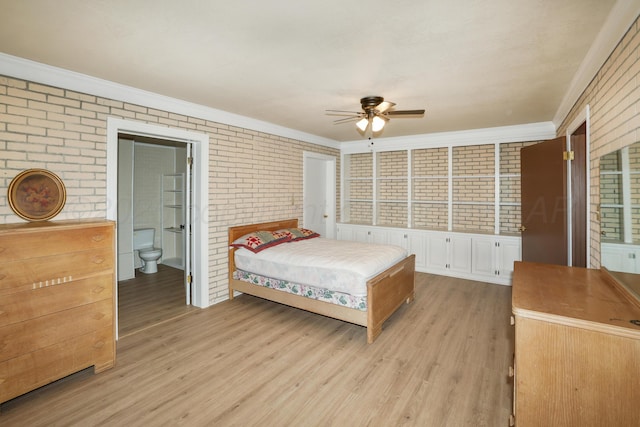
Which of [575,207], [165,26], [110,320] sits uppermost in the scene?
[165,26]

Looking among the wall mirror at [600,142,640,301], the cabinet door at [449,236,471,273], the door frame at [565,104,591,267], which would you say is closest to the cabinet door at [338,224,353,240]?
the cabinet door at [449,236,471,273]

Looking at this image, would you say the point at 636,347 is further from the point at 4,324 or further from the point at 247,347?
the point at 4,324

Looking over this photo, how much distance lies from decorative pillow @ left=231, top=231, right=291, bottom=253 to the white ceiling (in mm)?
1801

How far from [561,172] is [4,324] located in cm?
518

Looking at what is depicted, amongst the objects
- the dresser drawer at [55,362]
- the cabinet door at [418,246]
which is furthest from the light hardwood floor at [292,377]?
the cabinet door at [418,246]

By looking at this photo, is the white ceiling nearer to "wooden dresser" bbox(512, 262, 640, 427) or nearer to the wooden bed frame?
"wooden dresser" bbox(512, 262, 640, 427)

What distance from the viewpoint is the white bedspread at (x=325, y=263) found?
3.21 meters

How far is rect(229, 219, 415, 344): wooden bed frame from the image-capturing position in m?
3.12

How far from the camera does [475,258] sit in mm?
5199

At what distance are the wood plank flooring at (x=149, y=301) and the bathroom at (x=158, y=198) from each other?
0.44m

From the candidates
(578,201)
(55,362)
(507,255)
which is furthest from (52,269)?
(507,255)

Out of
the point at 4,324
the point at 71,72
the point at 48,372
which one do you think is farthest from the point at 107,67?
the point at 48,372

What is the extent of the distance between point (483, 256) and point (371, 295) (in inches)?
120

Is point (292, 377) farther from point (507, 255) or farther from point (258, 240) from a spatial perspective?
point (507, 255)
